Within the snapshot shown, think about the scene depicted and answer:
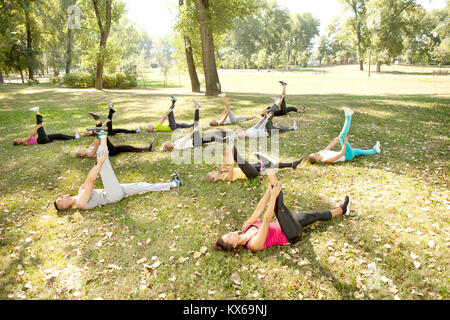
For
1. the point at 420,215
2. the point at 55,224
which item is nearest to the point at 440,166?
the point at 420,215

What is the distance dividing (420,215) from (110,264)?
20.7ft

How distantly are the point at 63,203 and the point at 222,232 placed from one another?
13.3 feet

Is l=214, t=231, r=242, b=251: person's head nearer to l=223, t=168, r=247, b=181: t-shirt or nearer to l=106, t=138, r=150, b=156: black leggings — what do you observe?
l=223, t=168, r=247, b=181: t-shirt

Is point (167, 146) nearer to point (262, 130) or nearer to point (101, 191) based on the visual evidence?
point (101, 191)

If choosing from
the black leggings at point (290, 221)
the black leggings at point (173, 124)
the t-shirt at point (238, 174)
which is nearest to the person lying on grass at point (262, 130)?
the black leggings at point (173, 124)

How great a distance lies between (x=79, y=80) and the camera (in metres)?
34.6

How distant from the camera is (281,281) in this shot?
4320 millimetres

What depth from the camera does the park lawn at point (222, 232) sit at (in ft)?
14.1

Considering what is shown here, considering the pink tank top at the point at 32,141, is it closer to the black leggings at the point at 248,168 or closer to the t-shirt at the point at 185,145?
the t-shirt at the point at 185,145

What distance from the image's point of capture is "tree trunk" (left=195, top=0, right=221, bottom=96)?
61.9ft

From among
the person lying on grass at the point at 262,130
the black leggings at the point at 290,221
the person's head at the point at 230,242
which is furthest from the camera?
the person lying on grass at the point at 262,130

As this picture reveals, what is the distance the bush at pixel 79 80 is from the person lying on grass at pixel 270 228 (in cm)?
3638

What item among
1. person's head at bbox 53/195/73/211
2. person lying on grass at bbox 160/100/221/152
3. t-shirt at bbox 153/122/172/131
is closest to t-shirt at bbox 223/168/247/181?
person lying on grass at bbox 160/100/221/152
